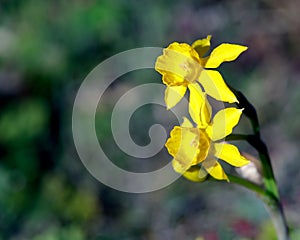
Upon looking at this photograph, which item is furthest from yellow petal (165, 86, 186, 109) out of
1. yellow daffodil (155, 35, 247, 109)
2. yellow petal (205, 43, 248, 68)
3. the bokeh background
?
the bokeh background

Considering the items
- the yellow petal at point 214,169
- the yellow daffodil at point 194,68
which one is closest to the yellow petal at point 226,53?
the yellow daffodil at point 194,68

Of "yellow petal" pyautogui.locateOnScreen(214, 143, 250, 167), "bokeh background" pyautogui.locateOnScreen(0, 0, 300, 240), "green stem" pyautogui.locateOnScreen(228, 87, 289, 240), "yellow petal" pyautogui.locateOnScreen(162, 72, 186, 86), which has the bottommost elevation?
"bokeh background" pyautogui.locateOnScreen(0, 0, 300, 240)

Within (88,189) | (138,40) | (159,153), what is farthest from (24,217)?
(138,40)

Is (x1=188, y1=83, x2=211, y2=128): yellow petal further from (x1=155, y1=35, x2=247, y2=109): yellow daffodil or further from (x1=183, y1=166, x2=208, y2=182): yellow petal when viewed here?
(x1=183, y1=166, x2=208, y2=182): yellow petal

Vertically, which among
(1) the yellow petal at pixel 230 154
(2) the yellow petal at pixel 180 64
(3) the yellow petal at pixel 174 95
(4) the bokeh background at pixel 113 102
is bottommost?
(4) the bokeh background at pixel 113 102

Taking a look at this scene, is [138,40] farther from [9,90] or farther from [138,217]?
[138,217]

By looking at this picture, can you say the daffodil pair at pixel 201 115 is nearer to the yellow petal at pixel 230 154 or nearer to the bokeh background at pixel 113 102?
the yellow petal at pixel 230 154
